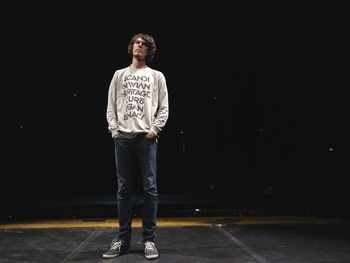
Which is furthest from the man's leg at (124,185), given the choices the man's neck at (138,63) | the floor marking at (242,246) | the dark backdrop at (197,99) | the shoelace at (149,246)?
the dark backdrop at (197,99)

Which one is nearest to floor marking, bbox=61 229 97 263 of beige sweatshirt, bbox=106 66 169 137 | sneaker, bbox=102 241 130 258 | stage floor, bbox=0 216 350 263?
stage floor, bbox=0 216 350 263

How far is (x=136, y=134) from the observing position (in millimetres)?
1989

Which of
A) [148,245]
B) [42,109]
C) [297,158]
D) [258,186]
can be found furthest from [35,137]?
[148,245]

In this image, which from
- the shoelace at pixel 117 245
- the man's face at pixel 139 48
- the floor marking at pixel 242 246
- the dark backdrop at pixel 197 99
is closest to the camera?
the floor marking at pixel 242 246

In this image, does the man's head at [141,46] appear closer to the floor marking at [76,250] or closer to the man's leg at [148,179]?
the man's leg at [148,179]

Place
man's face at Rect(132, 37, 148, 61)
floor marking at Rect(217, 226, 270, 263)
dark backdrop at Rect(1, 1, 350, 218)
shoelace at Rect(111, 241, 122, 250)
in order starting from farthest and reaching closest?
dark backdrop at Rect(1, 1, 350, 218) < man's face at Rect(132, 37, 148, 61) < shoelace at Rect(111, 241, 122, 250) < floor marking at Rect(217, 226, 270, 263)

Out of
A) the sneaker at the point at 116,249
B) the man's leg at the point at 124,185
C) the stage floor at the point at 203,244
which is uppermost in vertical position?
the man's leg at the point at 124,185

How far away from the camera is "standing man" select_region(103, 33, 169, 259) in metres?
1.99

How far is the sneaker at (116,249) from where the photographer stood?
1.87 metres

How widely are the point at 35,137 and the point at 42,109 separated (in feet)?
1.57

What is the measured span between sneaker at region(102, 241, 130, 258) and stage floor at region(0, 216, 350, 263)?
33 millimetres

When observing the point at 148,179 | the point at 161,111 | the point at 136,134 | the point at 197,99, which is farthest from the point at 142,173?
the point at 197,99

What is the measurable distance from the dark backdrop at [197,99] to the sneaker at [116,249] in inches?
127

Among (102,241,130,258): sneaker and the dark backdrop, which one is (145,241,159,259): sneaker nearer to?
(102,241,130,258): sneaker
